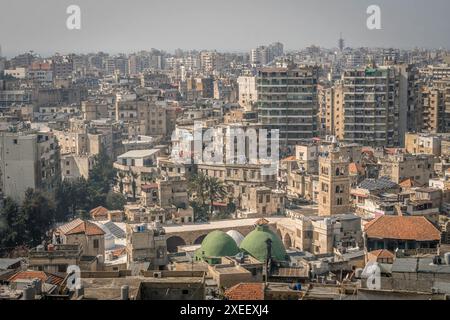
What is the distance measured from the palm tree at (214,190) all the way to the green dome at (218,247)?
23.1 feet

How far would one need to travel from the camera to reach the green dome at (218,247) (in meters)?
14.8

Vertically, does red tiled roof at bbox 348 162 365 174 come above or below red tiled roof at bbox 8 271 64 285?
above

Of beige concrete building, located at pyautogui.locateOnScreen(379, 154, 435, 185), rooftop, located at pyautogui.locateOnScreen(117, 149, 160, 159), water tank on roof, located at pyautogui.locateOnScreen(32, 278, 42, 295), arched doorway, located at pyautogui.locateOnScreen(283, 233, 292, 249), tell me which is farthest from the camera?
rooftop, located at pyautogui.locateOnScreen(117, 149, 160, 159)

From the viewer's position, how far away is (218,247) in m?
14.9

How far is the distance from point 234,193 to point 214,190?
0.76 m

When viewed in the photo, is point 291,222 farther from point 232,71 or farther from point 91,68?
point 91,68

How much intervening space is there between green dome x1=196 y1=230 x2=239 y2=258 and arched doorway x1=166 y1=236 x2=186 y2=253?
3.31 metres

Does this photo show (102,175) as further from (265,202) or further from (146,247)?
(146,247)

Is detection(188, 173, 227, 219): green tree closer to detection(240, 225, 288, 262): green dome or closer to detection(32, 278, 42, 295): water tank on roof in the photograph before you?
detection(240, 225, 288, 262): green dome

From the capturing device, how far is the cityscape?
11398 mm

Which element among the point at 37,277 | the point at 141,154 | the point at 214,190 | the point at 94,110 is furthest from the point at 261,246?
the point at 94,110

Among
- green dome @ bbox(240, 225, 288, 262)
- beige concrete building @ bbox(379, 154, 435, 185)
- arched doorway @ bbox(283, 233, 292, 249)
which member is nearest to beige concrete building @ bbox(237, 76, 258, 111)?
beige concrete building @ bbox(379, 154, 435, 185)
